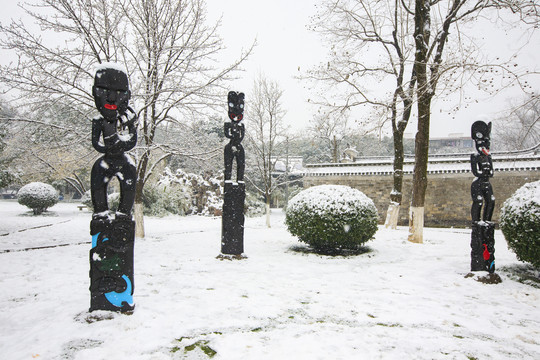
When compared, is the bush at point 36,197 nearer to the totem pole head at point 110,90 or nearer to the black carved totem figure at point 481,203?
the totem pole head at point 110,90

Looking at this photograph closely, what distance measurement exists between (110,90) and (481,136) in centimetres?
543

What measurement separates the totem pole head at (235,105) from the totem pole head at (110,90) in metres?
3.24

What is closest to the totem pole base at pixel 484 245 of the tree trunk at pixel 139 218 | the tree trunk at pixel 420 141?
the tree trunk at pixel 420 141

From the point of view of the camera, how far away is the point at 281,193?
2847 centimetres

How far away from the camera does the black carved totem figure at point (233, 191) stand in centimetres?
639

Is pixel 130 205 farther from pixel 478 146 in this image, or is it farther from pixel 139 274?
pixel 478 146

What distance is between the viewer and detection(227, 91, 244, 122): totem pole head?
648cm

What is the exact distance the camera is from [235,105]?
652 centimetres

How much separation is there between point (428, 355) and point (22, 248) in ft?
27.6

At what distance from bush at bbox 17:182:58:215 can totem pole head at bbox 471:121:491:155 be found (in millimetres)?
19608

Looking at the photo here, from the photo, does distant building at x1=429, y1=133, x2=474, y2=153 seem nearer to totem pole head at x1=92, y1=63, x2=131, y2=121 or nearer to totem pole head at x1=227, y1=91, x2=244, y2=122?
totem pole head at x1=227, y1=91, x2=244, y2=122

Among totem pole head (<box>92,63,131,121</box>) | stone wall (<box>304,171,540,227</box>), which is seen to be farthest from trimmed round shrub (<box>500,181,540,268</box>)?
stone wall (<box>304,171,540,227</box>)

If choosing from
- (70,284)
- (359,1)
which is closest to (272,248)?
(70,284)

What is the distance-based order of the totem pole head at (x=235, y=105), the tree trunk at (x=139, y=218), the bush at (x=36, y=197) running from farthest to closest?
the bush at (x=36, y=197), the tree trunk at (x=139, y=218), the totem pole head at (x=235, y=105)
